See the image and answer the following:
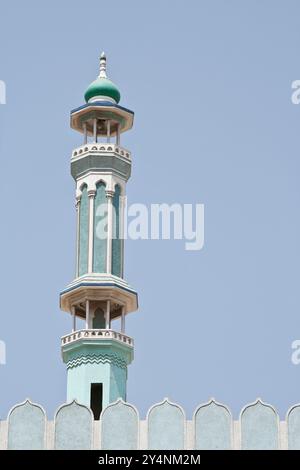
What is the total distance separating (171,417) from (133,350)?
742 cm

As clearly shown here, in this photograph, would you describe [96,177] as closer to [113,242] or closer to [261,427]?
[113,242]

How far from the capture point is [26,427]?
23.3 meters

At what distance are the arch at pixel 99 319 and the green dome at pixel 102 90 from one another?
4.81 m

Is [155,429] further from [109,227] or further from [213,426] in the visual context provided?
[109,227]

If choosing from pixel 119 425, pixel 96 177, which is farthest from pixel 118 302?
pixel 119 425

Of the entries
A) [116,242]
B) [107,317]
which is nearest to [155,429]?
[107,317]

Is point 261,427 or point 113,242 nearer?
point 261,427

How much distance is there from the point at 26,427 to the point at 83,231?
28.6 feet

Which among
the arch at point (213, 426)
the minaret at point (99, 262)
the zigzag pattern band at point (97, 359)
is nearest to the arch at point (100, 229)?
the minaret at point (99, 262)

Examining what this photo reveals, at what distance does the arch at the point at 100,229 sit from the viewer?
31.0m

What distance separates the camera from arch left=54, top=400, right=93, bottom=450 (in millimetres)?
23125
